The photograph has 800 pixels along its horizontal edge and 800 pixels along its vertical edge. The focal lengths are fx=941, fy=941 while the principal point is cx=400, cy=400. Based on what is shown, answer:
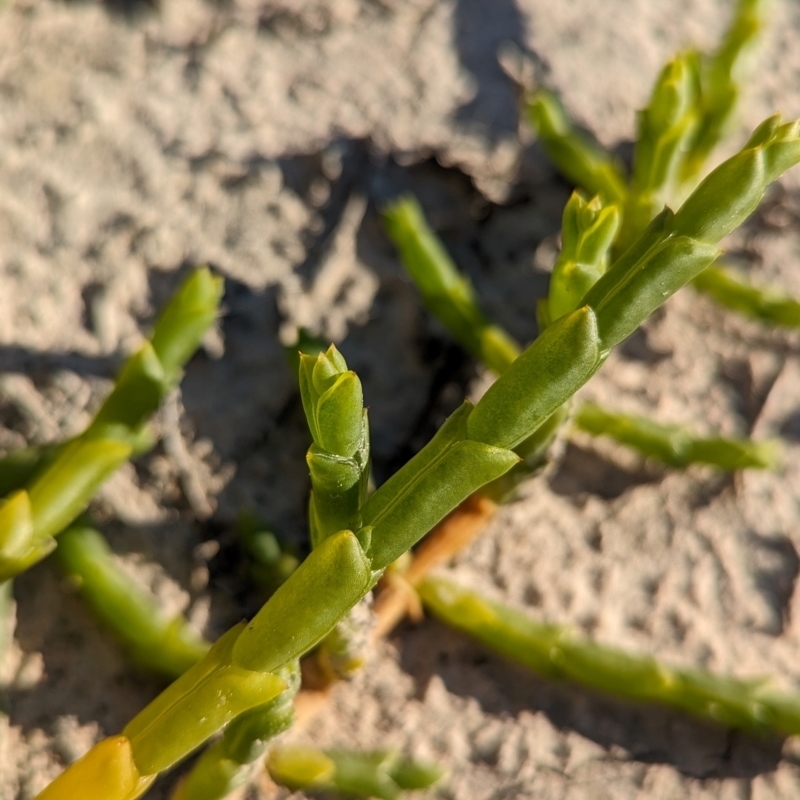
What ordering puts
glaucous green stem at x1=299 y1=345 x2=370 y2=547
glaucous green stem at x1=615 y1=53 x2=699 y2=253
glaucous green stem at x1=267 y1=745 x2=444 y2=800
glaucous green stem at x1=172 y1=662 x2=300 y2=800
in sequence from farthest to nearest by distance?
1. glaucous green stem at x1=615 y1=53 x2=699 y2=253
2. glaucous green stem at x1=267 y1=745 x2=444 y2=800
3. glaucous green stem at x1=172 y1=662 x2=300 y2=800
4. glaucous green stem at x1=299 y1=345 x2=370 y2=547

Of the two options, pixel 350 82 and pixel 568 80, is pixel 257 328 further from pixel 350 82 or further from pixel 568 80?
pixel 568 80

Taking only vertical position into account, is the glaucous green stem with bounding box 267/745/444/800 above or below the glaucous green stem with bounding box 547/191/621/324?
below

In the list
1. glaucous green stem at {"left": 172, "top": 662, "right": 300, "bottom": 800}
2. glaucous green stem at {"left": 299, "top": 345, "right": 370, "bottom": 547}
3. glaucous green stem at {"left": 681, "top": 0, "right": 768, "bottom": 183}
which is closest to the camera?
glaucous green stem at {"left": 299, "top": 345, "right": 370, "bottom": 547}

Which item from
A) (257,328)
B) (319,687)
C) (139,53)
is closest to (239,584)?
(319,687)

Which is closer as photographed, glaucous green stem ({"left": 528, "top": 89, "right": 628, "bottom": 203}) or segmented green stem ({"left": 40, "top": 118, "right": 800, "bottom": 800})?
segmented green stem ({"left": 40, "top": 118, "right": 800, "bottom": 800})

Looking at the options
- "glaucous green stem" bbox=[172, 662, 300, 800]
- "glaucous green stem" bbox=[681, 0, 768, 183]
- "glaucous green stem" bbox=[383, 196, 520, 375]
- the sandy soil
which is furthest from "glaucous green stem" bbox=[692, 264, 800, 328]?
"glaucous green stem" bbox=[172, 662, 300, 800]

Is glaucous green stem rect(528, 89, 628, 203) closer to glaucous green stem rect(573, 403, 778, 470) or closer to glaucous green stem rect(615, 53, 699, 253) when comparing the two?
glaucous green stem rect(615, 53, 699, 253)
